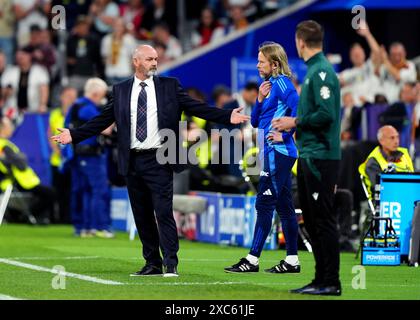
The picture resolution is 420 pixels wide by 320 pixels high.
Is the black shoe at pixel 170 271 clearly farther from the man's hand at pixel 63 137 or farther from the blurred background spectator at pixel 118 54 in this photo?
the blurred background spectator at pixel 118 54

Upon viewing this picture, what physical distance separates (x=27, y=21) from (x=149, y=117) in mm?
13742

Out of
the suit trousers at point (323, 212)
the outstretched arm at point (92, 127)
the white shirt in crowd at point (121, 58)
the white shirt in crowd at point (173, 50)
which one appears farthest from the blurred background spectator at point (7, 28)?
the suit trousers at point (323, 212)

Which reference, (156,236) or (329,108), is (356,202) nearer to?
(156,236)

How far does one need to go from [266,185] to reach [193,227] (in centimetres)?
594

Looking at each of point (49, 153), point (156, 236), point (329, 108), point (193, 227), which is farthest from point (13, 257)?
point (49, 153)

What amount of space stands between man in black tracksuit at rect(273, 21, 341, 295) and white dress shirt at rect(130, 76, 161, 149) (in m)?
1.97

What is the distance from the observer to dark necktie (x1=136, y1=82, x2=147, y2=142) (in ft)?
41.2

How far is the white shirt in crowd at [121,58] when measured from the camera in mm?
24906

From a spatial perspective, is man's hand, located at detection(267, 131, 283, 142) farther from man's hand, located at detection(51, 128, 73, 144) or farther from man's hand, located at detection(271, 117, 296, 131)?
man's hand, located at detection(51, 128, 73, 144)

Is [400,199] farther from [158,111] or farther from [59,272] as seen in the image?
[59,272]

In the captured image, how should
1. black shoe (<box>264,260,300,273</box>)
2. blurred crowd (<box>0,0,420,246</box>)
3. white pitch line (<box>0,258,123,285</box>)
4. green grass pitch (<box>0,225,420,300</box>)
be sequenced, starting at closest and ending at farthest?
1. green grass pitch (<box>0,225,420,300</box>)
2. white pitch line (<box>0,258,123,285</box>)
3. black shoe (<box>264,260,300,273</box>)
4. blurred crowd (<box>0,0,420,246</box>)

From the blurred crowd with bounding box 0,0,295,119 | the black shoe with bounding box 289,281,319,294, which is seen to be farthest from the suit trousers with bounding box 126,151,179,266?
the blurred crowd with bounding box 0,0,295,119

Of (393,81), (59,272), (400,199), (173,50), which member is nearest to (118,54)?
(173,50)

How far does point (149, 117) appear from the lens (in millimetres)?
12617
